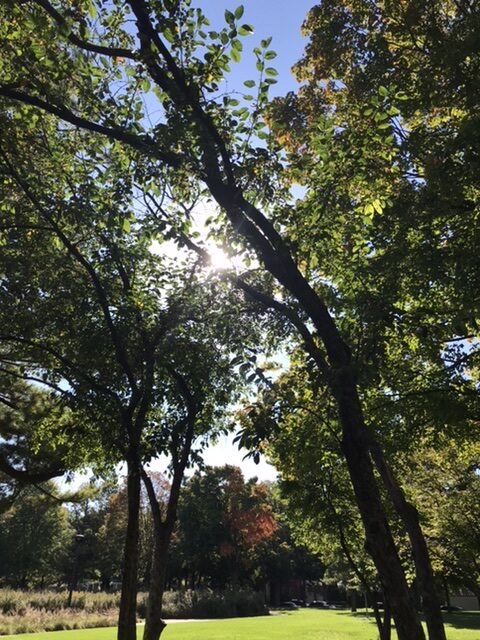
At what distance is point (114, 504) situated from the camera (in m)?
51.1

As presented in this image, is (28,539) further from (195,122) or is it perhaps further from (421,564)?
(195,122)

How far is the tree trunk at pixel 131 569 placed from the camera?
22.4 ft

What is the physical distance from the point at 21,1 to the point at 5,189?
3.31 metres

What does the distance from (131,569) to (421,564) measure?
5.41 meters

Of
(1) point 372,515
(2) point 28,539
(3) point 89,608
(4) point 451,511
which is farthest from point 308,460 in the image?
(2) point 28,539

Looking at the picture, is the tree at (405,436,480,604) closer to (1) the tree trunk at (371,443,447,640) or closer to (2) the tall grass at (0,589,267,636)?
(1) the tree trunk at (371,443,447,640)

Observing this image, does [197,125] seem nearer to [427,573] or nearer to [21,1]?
[21,1]

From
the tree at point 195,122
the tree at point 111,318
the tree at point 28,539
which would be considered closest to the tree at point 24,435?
the tree at point 111,318

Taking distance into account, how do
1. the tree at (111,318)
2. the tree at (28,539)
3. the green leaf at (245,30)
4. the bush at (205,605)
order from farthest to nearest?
the tree at (28,539)
the bush at (205,605)
the tree at (111,318)
the green leaf at (245,30)

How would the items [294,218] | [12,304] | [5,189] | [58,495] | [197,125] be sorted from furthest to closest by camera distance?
[58,495] → [12,304] → [5,189] → [294,218] → [197,125]

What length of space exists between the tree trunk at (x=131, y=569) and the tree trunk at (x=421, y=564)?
4.18m

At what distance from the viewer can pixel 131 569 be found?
729 cm

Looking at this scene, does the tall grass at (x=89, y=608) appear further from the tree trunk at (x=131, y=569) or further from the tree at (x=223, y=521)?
the tree trunk at (x=131, y=569)

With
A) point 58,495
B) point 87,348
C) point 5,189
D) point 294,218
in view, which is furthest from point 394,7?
point 58,495
